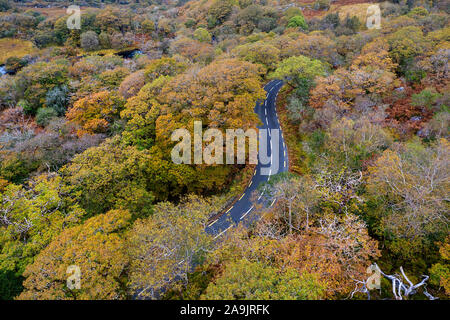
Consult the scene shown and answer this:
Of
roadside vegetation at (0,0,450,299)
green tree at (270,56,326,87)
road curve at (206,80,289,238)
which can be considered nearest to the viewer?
roadside vegetation at (0,0,450,299)

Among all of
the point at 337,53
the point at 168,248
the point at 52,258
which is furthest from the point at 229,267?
the point at 337,53

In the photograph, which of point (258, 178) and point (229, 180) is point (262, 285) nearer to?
point (258, 178)

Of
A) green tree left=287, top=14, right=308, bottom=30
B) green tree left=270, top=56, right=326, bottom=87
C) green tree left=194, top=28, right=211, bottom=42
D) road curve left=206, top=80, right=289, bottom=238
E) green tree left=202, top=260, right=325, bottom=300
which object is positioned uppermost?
green tree left=287, top=14, right=308, bottom=30

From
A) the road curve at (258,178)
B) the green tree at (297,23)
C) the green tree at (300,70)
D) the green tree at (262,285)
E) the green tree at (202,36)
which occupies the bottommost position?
the road curve at (258,178)

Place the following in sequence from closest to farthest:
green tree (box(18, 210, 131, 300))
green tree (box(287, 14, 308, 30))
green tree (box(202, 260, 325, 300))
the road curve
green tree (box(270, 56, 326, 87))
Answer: green tree (box(202, 260, 325, 300)) < green tree (box(18, 210, 131, 300)) < the road curve < green tree (box(270, 56, 326, 87)) < green tree (box(287, 14, 308, 30))

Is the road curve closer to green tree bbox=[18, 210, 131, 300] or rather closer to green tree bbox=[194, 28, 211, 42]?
green tree bbox=[18, 210, 131, 300]

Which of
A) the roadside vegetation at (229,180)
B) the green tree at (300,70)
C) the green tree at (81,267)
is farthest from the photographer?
the green tree at (300,70)

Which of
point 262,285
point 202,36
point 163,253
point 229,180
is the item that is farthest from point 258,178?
point 202,36

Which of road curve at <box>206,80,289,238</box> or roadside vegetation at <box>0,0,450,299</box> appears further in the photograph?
road curve at <box>206,80,289,238</box>

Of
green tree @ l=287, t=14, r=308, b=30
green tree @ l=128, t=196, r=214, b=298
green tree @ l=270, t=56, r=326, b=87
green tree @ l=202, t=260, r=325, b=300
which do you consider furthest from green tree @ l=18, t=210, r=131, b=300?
green tree @ l=287, t=14, r=308, b=30

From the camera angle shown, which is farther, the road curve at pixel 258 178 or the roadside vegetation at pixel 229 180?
the road curve at pixel 258 178

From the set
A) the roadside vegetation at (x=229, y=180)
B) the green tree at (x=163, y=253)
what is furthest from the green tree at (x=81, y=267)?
the green tree at (x=163, y=253)

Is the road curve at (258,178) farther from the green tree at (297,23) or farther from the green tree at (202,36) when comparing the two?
the green tree at (202,36)
